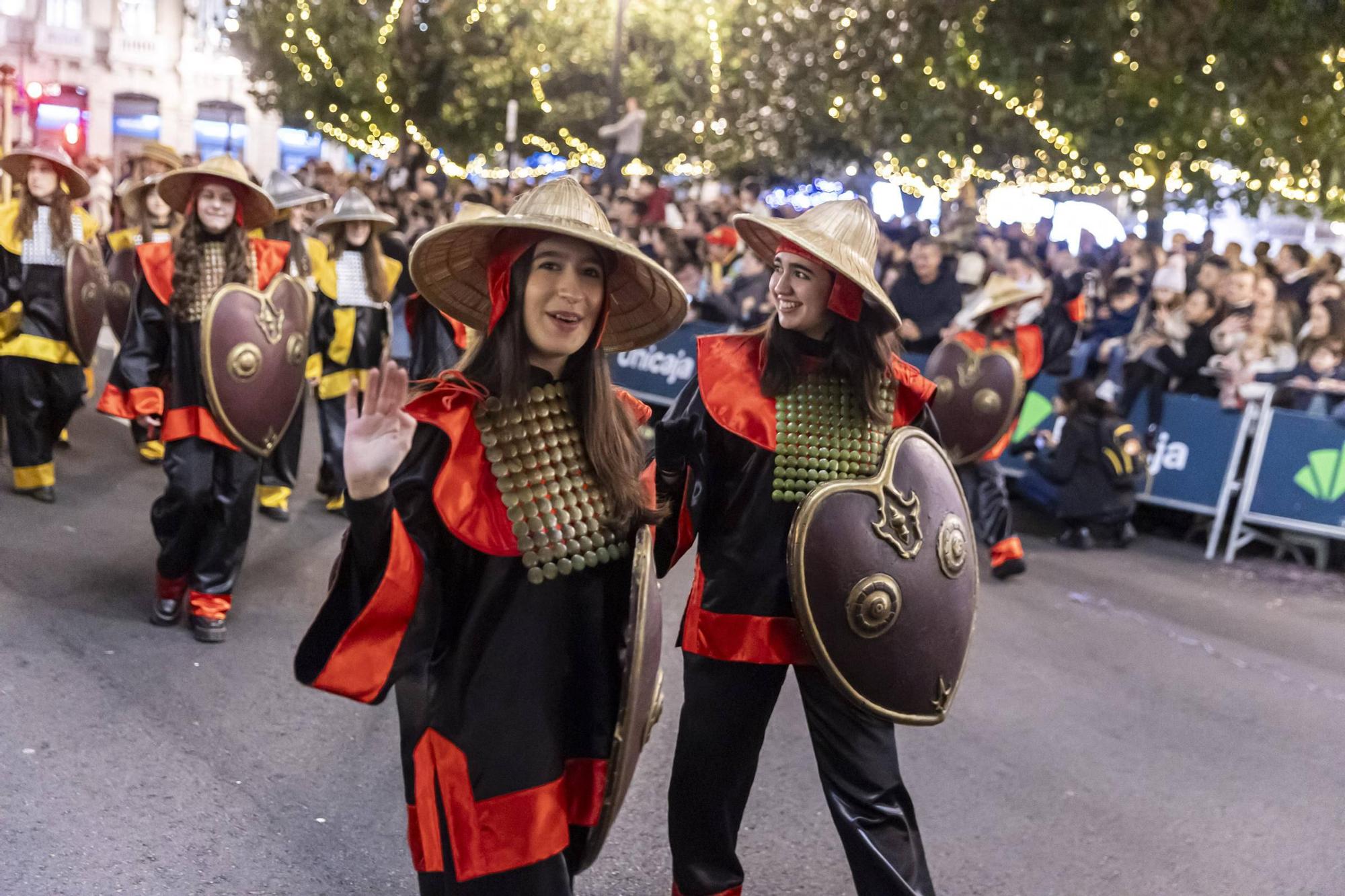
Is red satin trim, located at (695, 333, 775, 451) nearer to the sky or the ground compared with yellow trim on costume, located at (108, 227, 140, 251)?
nearer to the sky

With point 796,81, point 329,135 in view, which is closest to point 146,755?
point 796,81

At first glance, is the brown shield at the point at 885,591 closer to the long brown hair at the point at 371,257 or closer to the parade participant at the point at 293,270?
the parade participant at the point at 293,270

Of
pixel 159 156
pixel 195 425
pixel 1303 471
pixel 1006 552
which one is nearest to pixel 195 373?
pixel 195 425

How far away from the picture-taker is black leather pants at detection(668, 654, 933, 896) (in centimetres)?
303

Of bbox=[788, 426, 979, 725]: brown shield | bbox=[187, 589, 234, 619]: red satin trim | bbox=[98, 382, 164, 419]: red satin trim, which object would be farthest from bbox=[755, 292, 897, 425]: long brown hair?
bbox=[187, 589, 234, 619]: red satin trim

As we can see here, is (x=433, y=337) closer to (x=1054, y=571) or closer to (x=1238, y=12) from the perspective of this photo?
(x=1054, y=571)

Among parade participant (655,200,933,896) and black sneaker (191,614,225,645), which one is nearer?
parade participant (655,200,933,896)

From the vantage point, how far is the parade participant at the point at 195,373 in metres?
5.32

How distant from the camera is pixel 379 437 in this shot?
219 cm

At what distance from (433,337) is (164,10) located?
39.6 meters

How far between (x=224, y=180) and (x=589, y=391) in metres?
3.40

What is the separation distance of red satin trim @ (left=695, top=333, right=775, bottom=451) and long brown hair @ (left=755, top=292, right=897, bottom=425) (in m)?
0.04

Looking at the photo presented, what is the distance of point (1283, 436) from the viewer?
28.9 ft

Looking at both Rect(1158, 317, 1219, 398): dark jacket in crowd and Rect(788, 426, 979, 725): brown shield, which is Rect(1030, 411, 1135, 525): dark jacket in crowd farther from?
Rect(788, 426, 979, 725): brown shield
